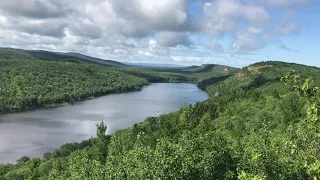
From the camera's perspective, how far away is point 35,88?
15550 cm

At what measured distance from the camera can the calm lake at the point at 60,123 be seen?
77500 millimetres

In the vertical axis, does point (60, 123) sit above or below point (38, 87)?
below

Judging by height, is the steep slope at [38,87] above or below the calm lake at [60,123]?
above

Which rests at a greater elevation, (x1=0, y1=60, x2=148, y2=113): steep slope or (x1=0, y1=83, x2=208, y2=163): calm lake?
(x1=0, y1=60, x2=148, y2=113): steep slope

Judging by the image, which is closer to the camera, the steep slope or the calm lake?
the calm lake

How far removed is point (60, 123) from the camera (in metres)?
102

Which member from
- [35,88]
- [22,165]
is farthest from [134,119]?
[35,88]

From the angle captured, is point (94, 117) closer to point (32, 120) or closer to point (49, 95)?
point (32, 120)

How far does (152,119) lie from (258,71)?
82.1m

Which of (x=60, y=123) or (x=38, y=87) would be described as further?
(x=38, y=87)

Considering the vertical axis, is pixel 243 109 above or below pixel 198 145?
below

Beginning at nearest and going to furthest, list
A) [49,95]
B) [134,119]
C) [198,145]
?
[198,145]
[134,119]
[49,95]

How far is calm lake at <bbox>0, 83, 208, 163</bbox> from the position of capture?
7750 cm

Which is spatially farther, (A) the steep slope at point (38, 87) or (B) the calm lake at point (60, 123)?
(A) the steep slope at point (38, 87)
